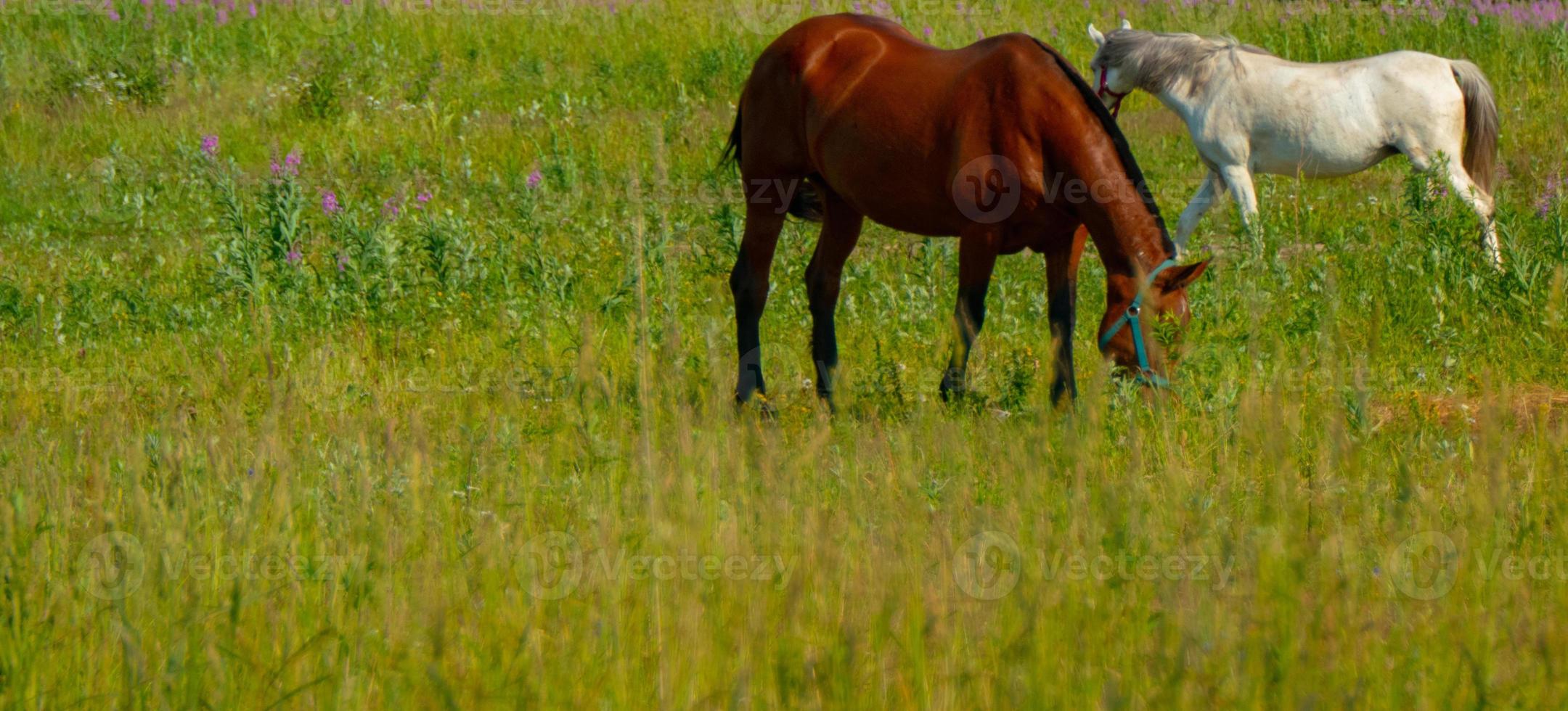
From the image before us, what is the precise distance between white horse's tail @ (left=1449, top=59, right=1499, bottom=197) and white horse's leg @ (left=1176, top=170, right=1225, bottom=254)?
150 centimetres

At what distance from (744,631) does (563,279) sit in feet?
18.4

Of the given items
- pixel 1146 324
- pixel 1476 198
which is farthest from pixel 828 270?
pixel 1476 198

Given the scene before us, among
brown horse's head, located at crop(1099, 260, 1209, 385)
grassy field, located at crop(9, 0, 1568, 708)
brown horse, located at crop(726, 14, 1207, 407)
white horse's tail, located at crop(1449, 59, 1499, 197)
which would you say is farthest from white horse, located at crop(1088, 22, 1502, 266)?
brown horse's head, located at crop(1099, 260, 1209, 385)

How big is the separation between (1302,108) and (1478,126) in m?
1.03

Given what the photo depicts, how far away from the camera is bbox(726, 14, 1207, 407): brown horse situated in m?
5.66

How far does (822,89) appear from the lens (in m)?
6.87

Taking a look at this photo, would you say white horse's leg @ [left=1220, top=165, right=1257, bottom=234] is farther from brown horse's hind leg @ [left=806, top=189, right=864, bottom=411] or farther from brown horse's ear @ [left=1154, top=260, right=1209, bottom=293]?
brown horse's ear @ [left=1154, top=260, right=1209, bottom=293]

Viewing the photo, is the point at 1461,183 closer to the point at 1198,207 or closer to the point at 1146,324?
the point at 1198,207

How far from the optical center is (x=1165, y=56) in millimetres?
9898

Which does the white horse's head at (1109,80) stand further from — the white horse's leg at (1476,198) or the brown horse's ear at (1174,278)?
the brown horse's ear at (1174,278)

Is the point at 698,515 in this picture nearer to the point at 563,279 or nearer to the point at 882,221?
the point at 882,221

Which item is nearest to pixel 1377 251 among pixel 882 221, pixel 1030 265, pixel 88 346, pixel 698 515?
pixel 1030 265

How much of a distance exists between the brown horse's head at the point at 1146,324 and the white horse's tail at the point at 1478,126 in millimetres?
4677

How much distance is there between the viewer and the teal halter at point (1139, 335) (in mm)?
5258
